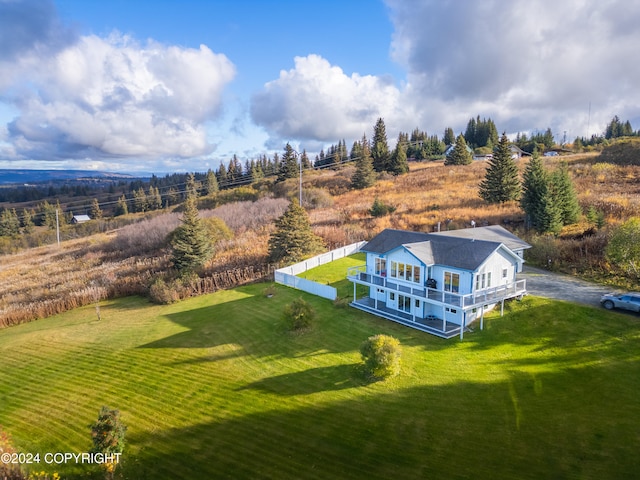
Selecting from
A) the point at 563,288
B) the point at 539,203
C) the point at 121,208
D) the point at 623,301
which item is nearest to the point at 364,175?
the point at 539,203

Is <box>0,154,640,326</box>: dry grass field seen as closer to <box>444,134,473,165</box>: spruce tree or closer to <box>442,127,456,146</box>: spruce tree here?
<box>444,134,473,165</box>: spruce tree

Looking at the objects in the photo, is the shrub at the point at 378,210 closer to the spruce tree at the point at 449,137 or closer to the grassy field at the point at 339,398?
the grassy field at the point at 339,398

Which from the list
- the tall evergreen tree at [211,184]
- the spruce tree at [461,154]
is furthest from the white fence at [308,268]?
the tall evergreen tree at [211,184]

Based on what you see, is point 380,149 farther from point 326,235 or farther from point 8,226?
point 8,226

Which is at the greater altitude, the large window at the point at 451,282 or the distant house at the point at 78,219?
the large window at the point at 451,282

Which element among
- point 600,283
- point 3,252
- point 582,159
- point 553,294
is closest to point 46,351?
point 553,294

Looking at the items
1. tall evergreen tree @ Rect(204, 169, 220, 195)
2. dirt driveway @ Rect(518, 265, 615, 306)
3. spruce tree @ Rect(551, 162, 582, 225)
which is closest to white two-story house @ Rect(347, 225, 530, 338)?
dirt driveway @ Rect(518, 265, 615, 306)
